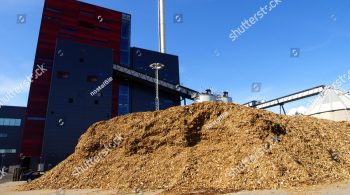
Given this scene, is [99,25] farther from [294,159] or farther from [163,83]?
[294,159]

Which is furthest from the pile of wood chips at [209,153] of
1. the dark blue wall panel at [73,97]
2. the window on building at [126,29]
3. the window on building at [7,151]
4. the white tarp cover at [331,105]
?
the window on building at [7,151]

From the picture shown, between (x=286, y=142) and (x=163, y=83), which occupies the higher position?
(x=163, y=83)

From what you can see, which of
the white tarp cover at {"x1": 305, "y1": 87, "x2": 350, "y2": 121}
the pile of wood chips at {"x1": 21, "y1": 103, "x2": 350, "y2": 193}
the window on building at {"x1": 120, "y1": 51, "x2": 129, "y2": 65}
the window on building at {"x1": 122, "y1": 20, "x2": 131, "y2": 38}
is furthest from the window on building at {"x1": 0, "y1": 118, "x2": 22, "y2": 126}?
the white tarp cover at {"x1": 305, "y1": 87, "x2": 350, "y2": 121}

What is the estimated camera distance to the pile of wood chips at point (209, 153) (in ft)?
41.8

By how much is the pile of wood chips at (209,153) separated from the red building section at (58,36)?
31.0 meters

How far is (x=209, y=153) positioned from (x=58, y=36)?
48992 mm

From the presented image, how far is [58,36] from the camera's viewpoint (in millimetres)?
56062

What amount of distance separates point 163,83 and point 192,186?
42.6 metres

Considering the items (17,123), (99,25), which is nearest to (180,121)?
(99,25)

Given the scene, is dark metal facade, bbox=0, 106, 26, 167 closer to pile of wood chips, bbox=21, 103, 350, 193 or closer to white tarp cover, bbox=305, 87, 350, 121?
pile of wood chips, bbox=21, 103, 350, 193

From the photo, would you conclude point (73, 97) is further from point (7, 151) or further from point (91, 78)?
point (7, 151)

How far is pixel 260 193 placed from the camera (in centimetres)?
1067

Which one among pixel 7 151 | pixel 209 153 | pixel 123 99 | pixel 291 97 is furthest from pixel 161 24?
pixel 209 153

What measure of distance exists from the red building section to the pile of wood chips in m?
31.0
